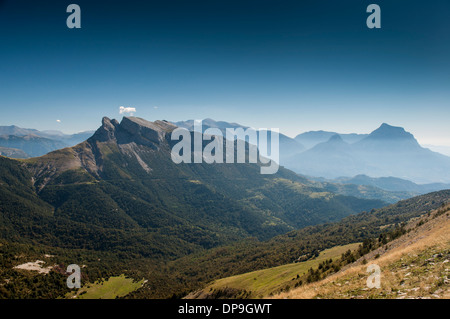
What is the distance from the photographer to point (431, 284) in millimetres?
17578

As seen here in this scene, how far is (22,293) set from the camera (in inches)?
4498

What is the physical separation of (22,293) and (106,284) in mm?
49607

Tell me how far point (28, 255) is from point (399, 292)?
746ft

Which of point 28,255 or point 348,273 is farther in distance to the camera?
point 28,255
